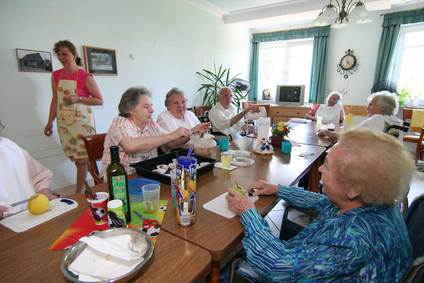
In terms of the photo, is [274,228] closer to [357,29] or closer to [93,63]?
[93,63]

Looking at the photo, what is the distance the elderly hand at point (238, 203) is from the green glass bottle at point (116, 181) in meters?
0.40

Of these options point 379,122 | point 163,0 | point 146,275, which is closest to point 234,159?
point 146,275

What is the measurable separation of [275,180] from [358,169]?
1.99ft

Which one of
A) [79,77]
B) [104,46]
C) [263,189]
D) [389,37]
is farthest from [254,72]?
[263,189]

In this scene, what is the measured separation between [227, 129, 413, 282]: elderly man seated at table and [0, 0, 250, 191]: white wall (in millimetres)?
2759

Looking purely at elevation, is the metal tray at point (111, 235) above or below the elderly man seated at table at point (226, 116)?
below

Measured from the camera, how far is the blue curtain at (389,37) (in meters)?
4.45

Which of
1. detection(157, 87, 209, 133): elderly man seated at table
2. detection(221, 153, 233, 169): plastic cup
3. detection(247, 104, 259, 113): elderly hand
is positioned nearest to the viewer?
detection(221, 153, 233, 169): plastic cup

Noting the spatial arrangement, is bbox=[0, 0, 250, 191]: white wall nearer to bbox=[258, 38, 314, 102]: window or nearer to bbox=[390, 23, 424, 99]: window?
bbox=[258, 38, 314, 102]: window

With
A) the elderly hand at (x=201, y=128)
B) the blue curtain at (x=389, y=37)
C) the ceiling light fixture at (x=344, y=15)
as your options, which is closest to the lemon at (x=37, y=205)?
the elderly hand at (x=201, y=128)

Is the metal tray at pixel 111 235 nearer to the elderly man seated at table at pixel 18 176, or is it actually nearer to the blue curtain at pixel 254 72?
the elderly man seated at table at pixel 18 176

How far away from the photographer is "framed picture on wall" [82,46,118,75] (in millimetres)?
3023

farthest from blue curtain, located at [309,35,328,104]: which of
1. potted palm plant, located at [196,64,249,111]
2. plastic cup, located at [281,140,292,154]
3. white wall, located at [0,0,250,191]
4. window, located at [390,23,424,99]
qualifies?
plastic cup, located at [281,140,292,154]

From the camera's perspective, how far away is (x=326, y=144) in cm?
230
